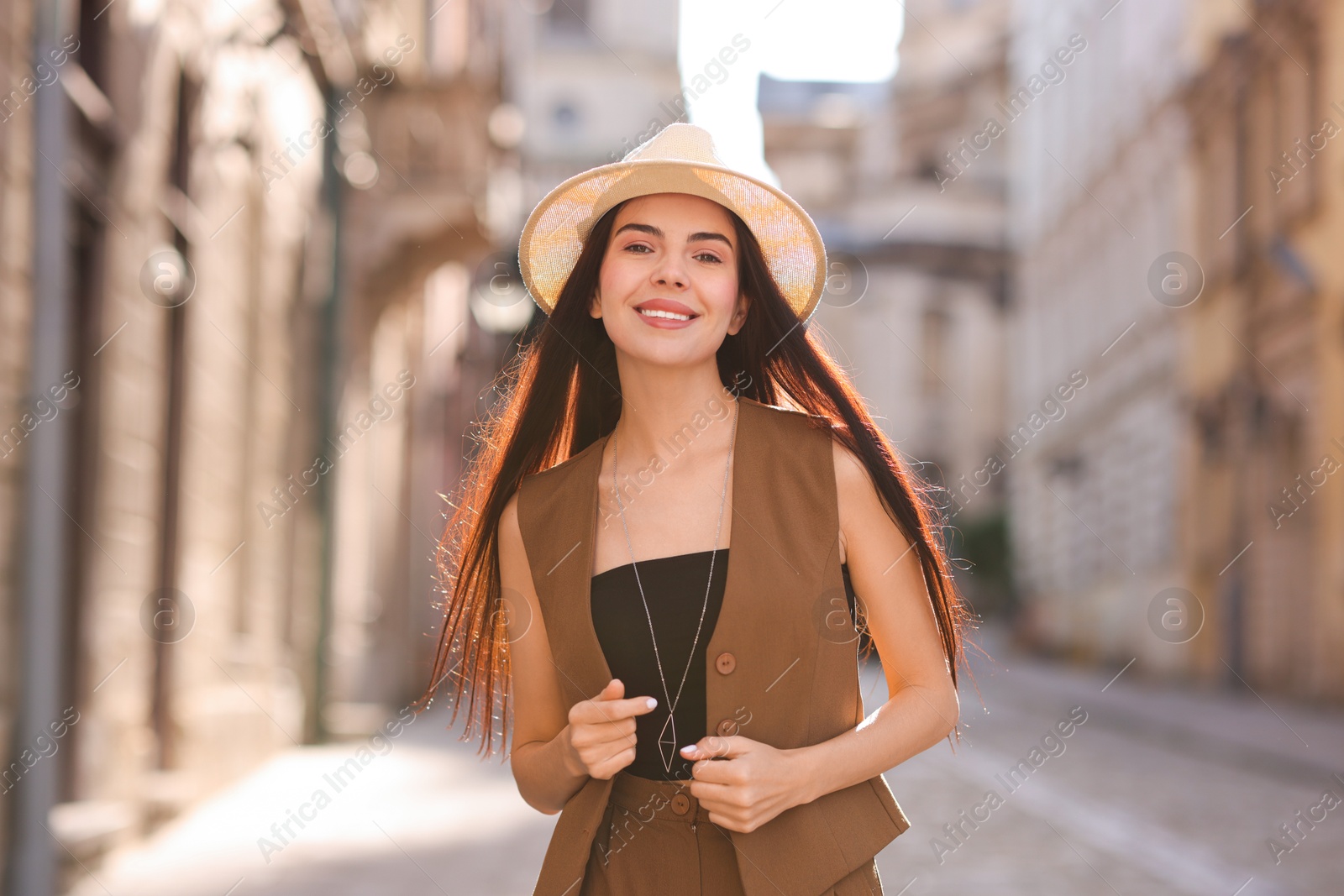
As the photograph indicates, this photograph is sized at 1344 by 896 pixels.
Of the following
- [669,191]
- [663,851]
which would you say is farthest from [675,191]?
[663,851]

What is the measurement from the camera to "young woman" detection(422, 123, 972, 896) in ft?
7.76

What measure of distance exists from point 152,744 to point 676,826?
7.50 m

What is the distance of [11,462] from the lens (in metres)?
6.50

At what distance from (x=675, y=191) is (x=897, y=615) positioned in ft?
2.49

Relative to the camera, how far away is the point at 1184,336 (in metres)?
24.7

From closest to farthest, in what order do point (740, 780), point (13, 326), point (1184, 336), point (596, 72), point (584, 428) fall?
point (740, 780) → point (584, 428) → point (13, 326) → point (1184, 336) → point (596, 72)

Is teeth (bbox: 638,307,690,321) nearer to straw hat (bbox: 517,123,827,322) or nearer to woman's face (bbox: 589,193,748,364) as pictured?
woman's face (bbox: 589,193,748,364)

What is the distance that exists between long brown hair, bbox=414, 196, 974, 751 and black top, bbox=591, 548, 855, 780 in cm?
19

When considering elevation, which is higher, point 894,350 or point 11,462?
point 894,350

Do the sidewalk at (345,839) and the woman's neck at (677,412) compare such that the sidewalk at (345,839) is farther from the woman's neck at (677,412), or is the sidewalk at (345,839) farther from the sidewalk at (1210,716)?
the woman's neck at (677,412)

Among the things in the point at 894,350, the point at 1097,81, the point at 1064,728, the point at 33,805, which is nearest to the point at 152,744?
the point at 33,805

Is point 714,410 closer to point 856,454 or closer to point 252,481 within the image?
point 856,454

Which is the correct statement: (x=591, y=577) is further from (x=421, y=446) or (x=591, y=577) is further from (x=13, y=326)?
(x=421, y=446)

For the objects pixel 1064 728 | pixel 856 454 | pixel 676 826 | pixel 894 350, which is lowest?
pixel 1064 728
